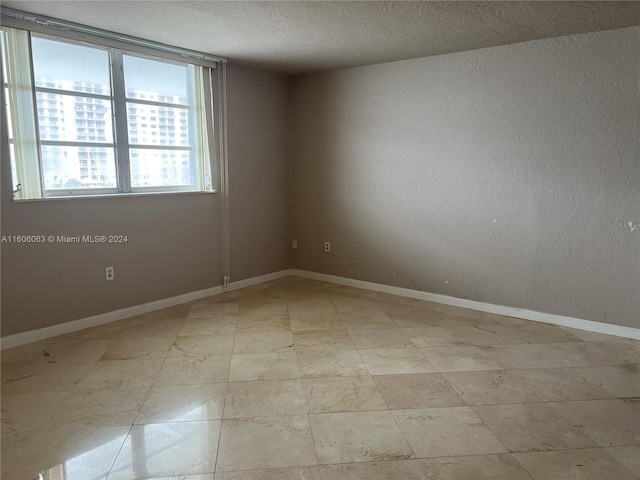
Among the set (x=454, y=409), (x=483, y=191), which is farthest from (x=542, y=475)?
(x=483, y=191)

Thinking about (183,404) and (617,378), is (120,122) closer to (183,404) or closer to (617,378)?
(183,404)

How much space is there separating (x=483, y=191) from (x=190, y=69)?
2.96 meters

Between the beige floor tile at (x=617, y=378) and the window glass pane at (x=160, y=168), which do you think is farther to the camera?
the window glass pane at (x=160, y=168)

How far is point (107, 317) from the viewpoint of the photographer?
3785 mm

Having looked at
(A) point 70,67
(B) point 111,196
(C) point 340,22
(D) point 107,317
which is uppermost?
(C) point 340,22

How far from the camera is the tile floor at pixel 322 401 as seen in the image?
202cm

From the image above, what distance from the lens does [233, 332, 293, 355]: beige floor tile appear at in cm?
326

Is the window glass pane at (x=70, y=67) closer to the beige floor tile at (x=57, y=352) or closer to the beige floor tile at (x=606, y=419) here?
the beige floor tile at (x=57, y=352)

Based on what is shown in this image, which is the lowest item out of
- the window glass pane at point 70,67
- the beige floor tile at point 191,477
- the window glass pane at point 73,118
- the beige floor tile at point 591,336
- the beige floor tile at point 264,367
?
the beige floor tile at point 191,477

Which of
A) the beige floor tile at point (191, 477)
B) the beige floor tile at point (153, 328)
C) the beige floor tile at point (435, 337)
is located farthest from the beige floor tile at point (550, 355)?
the beige floor tile at point (153, 328)

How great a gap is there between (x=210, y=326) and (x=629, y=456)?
290 cm

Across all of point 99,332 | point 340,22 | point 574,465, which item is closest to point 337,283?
point 99,332

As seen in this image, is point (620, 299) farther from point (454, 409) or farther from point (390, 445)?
point (390, 445)

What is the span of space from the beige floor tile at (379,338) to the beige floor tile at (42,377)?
1.89 m
